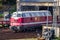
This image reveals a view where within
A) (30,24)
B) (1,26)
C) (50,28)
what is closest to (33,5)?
(1,26)

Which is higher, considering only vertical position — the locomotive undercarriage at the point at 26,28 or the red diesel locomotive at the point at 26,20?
the red diesel locomotive at the point at 26,20

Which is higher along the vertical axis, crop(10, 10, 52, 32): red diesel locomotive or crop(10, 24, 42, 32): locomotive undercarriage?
crop(10, 10, 52, 32): red diesel locomotive

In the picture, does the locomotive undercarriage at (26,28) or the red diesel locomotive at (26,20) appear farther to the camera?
the red diesel locomotive at (26,20)

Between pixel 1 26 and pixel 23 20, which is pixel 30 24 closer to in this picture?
pixel 23 20

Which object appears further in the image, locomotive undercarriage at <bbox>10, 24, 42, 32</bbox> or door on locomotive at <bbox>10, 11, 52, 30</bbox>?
door on locomotive at <bbox>10, 11, 52, 30</bbox>

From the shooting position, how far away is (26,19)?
66.5 ft

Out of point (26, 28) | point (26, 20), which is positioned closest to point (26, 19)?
point (26, 20)

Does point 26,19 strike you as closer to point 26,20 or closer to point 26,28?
point 26,20

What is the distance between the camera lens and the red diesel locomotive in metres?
19.8

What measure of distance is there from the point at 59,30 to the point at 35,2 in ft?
61.1

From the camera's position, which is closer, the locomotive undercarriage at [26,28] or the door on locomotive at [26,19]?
the locomotive undercarriage at [26,28]

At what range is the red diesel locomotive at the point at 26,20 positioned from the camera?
65.1 feet

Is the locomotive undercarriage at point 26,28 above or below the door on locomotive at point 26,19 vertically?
below

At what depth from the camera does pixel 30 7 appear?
32.2 metres
